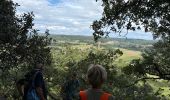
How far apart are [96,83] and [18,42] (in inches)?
644

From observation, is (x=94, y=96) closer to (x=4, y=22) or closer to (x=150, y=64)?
(x=150, y=64)

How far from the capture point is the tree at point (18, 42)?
64.4 feet

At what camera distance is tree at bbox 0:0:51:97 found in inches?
773

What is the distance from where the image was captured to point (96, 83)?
16.2ft

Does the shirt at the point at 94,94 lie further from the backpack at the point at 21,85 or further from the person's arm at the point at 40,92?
the backpack at the point at 21,85

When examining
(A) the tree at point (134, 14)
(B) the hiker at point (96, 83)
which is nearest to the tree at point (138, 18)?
(A) the tree at point (134, 14)

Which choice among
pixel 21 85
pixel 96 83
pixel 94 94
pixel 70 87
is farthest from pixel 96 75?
pixel 70 87

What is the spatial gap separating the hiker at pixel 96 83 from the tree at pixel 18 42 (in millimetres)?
14599

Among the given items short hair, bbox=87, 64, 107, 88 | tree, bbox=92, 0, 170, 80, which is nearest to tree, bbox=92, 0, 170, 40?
tree, bbox=92, 0, 170, 80

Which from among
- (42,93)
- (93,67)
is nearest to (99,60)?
(42,93)

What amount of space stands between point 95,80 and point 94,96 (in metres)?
0.19

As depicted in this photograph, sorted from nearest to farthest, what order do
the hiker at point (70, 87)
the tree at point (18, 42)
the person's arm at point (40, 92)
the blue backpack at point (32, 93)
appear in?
the blue backpack at point (32, 93) < the person's arm at point (40, 92) < the hiker at point (70, 87) < the tree at point (18, 42)

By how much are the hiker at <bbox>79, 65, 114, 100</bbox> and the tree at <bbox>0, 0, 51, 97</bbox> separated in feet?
47.9

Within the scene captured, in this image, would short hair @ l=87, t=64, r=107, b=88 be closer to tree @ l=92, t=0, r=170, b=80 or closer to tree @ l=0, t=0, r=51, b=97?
tree @ l=92, t=0, r=170, b=80
